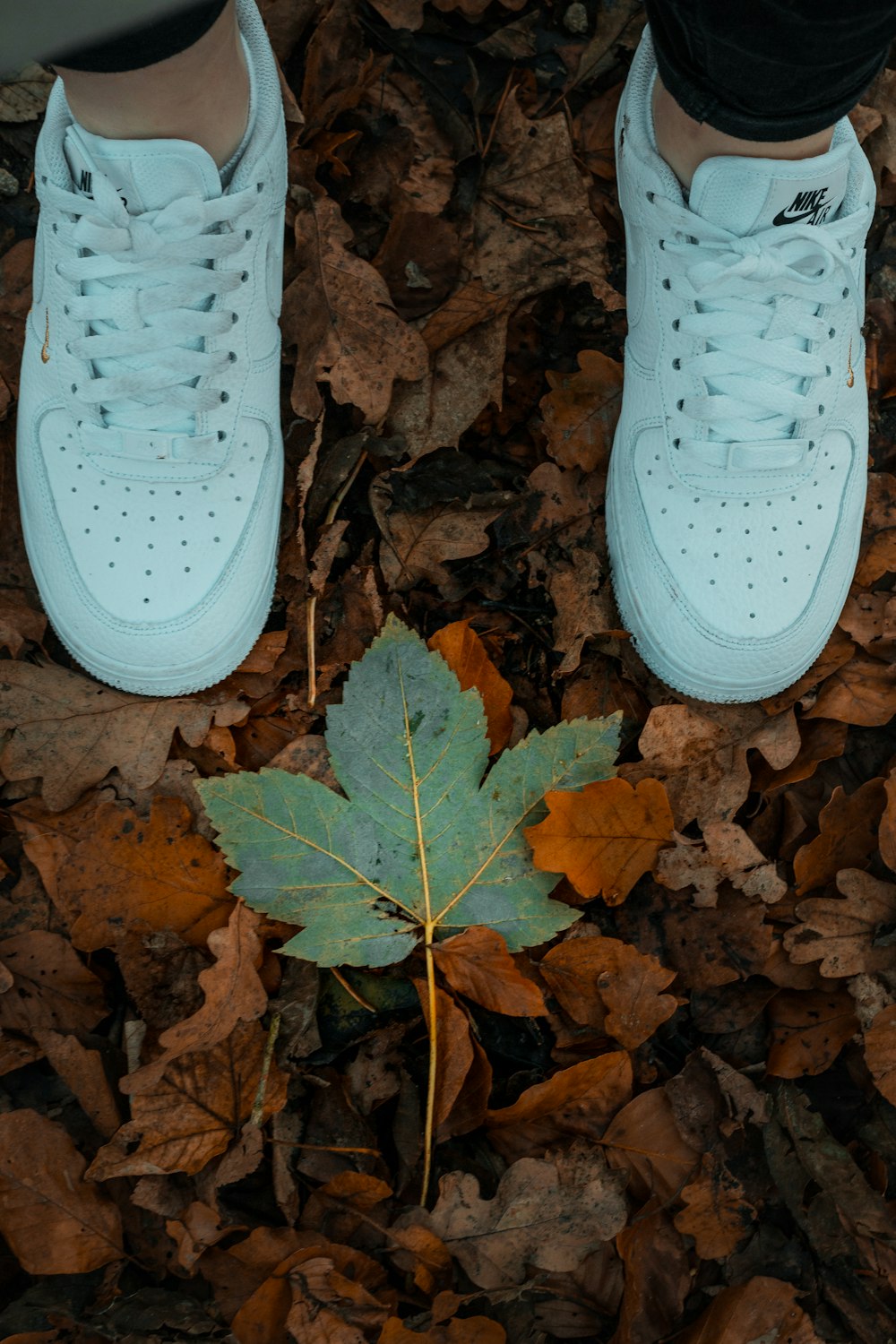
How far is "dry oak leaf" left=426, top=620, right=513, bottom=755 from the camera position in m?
1.68

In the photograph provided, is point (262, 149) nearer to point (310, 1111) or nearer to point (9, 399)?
point (9, 399)

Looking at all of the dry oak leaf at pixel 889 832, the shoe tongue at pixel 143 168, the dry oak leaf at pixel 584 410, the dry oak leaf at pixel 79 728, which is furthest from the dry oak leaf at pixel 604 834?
the shoe tongue at pixel 143 168

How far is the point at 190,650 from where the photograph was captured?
5.39ft

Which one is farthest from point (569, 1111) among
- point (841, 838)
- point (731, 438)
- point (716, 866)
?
point (731, 438)

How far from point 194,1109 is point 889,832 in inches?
49.1

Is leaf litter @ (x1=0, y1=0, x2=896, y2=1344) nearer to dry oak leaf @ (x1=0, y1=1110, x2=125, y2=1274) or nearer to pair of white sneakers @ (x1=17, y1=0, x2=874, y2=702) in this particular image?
dry oak leaf @ (x1=0, y1=1110, x2=125, y2=1274)

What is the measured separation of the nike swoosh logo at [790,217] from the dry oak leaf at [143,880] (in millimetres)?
1371

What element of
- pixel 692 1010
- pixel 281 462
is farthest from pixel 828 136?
pixel 692 1010

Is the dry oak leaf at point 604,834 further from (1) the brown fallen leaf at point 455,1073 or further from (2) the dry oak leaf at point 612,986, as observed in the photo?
(1) the brown fallen leaf at point 455,1073

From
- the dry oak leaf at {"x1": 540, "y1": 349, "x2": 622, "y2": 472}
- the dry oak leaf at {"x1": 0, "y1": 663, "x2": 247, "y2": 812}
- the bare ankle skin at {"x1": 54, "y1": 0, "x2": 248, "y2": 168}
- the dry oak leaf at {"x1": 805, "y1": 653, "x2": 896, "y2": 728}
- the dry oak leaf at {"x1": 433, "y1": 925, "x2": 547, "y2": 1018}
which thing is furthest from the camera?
the dry oak leaf at {"x1": 540, "y1": 349, "x2": 622, "y2": 472}

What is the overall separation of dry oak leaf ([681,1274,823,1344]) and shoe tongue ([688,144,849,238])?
1677mm

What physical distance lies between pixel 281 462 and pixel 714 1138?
4.64 feet

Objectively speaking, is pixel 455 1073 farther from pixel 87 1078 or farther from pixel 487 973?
pixel 87 1078

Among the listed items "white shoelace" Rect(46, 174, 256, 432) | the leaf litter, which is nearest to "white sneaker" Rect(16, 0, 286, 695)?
"white shoelace" Rect(46, 174, 256, 432)
